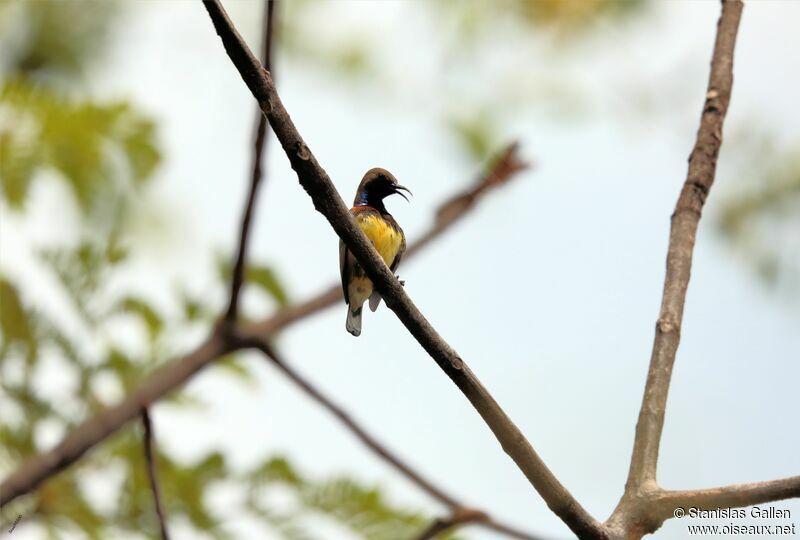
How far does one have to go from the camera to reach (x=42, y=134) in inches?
205

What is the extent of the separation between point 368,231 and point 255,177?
0.49m

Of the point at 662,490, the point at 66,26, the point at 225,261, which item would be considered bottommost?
the point at 662,490

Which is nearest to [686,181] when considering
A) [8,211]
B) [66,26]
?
[8,211]

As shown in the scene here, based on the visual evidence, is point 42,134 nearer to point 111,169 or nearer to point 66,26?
point 111,169

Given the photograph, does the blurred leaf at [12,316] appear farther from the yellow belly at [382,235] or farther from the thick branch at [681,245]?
the thick branch at [681,245]

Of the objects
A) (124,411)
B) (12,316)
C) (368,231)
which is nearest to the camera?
(368,231)

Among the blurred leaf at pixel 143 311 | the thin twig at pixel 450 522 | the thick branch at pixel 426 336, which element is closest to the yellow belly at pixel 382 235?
the thin twig at pixel 450 522

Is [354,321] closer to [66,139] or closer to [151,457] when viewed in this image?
[151,457]

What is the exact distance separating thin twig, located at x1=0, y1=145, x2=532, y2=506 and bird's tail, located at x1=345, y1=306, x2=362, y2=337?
37 cm

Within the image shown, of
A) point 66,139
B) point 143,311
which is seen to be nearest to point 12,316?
point 143,311

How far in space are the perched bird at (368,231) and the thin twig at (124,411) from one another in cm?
41

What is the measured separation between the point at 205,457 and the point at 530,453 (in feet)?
10.4

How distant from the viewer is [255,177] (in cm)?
323

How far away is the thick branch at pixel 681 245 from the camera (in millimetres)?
2314
